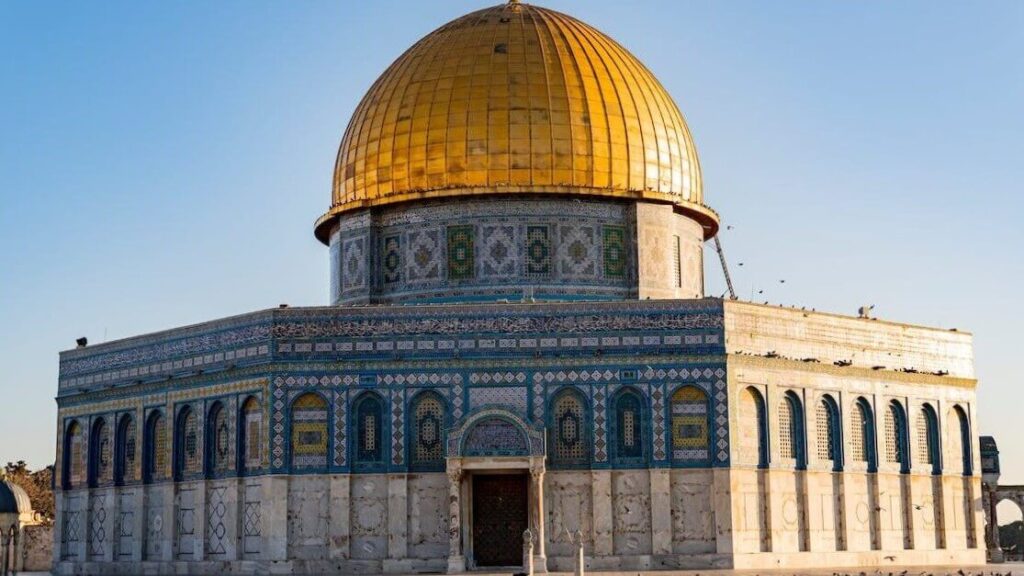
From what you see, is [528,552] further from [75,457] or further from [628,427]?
[75,457]

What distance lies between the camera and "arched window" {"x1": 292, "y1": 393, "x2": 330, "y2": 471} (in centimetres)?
3762

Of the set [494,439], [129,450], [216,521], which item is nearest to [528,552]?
[494,439]

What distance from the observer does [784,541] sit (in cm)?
3816

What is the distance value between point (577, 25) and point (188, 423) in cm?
1506

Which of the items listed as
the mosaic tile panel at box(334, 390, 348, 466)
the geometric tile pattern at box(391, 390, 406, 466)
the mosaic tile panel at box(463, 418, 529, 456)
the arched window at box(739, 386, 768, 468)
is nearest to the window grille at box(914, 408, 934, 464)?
the arched window at box(739, 386, 768, 468)

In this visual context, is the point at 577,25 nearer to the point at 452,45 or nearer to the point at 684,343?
the point at 452,45

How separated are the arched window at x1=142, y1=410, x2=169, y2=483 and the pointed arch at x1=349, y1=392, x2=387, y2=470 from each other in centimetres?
626

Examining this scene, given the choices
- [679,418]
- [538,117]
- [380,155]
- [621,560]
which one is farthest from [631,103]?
[621,560]

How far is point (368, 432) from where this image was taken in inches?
1490

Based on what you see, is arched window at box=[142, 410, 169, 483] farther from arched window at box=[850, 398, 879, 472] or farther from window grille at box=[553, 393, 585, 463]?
arched window at box=[850, 398, 879, 472]

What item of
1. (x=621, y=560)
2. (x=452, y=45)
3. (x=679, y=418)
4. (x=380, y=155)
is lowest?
(x=621, y=560)

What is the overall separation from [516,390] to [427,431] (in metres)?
2.24

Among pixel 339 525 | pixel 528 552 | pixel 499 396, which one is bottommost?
pixel 528 552

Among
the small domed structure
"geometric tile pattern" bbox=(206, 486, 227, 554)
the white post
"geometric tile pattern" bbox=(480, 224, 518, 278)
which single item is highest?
"geometric tile pattern" bbox=(480, 224, 518, 278)
